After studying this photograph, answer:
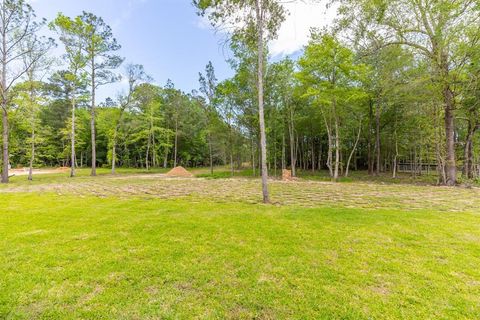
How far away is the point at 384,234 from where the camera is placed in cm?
375

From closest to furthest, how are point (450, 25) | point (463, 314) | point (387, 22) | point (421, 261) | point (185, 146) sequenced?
point (463, 314) < point (421, 261) < point (450, 25) < point (387, 22) < point (185, 146)

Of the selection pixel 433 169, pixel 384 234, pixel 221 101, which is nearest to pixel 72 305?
pixel 384 234

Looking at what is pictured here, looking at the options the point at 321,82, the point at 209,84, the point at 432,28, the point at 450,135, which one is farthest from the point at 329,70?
the point at 209,84

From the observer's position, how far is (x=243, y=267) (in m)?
2.74

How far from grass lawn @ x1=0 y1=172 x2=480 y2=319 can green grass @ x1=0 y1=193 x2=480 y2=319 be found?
0.05ft

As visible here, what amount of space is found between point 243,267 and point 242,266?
0.09 ft

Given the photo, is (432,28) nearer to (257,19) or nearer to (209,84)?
(257,19)

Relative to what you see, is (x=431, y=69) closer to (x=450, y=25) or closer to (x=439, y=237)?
(x=450, y=25)

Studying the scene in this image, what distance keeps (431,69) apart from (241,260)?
1287cm

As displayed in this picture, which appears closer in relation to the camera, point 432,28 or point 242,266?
point 242,266

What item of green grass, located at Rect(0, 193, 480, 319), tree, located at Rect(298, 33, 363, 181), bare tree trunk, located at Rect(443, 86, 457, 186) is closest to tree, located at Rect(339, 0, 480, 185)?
bare tree trunk, located at Rect(443, 86, 457, 186)

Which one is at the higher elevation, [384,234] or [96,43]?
[96,43]

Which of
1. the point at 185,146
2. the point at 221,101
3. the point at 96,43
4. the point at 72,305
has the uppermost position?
the point at 96,43

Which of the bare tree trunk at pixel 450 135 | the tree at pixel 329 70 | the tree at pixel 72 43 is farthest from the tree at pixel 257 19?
the tree at pixel 72 43
